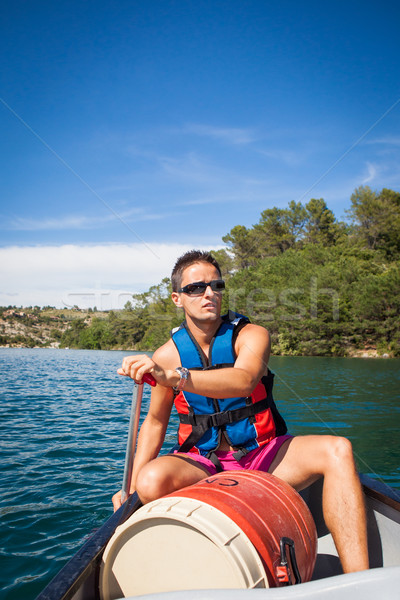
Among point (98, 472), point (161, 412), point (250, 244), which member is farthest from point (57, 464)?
point (250, 244)

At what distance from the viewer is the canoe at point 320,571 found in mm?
1369

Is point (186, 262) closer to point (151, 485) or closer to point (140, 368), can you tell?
point (140, 368)

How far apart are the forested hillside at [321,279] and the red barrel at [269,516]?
120 ft

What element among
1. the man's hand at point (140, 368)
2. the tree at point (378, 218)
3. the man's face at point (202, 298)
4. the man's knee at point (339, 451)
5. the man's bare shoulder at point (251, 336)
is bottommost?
the man's knee at point (339, 451)

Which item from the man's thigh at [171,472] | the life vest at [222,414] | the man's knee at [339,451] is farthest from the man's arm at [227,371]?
the man's knee at [339,451]

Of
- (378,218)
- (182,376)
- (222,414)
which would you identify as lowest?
(222,414)

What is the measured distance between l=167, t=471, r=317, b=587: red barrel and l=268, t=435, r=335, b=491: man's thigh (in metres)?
0.29

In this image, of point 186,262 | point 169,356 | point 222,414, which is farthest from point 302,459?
point 186,262

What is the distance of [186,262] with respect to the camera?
3.09 m

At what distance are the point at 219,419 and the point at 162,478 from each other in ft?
2.09

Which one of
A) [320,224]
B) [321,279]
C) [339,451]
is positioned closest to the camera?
[339,451]

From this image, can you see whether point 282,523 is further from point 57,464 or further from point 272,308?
point 272,308

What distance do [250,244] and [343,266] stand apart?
25644 millimetres

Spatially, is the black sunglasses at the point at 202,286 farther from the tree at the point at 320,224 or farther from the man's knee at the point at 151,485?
the tree at the point at 320,224
